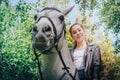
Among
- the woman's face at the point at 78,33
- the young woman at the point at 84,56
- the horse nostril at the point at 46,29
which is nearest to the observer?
the horse nostril at the point at 46,29

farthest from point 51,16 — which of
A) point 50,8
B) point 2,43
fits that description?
point 2,43

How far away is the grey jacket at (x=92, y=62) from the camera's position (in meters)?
5.92

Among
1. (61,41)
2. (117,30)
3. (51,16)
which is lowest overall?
(117,30)

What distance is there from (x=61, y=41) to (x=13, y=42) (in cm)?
1517

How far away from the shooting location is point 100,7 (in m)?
24.7

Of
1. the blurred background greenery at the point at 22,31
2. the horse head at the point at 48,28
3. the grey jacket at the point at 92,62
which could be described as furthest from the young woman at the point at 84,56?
the blurred background greenery at the point at 22,31

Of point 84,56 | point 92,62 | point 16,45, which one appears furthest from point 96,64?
point 16,45

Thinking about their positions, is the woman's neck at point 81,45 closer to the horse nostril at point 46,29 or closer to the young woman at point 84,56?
the young woman at point 84,56

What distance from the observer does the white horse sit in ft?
16.0

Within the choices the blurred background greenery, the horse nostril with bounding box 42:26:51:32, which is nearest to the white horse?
the horse nostril with bounding box 42:26:51:32

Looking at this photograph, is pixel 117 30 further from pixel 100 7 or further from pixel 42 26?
pixel 42 26

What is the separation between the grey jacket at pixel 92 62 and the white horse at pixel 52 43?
1.29 ft

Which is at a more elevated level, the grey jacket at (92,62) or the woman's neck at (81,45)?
the woman's neck at (81,45)

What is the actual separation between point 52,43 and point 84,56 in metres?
1.20
